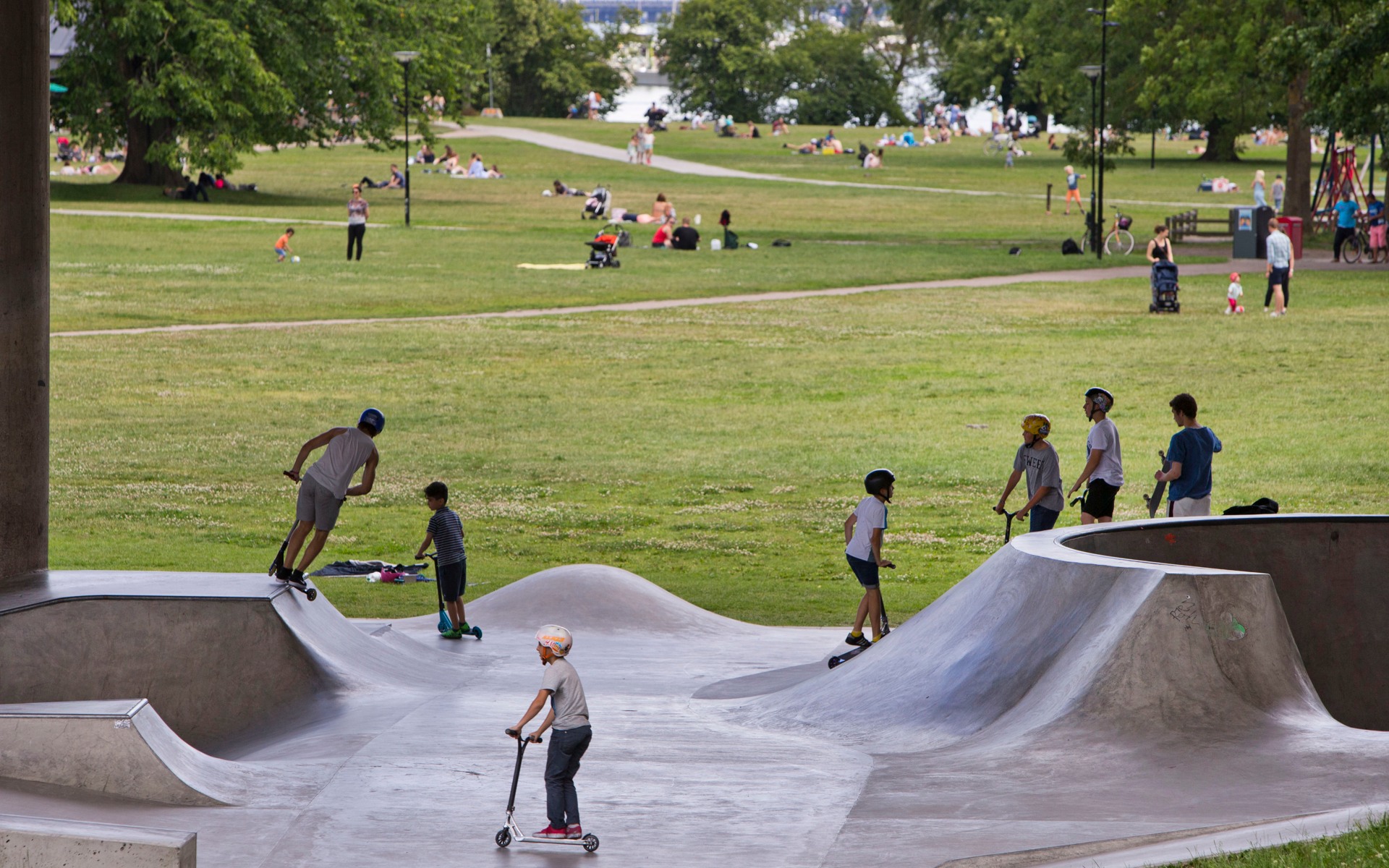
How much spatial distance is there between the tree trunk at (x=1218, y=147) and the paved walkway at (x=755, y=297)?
4112 centimetres

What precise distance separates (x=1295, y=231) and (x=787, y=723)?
3729 centimetres

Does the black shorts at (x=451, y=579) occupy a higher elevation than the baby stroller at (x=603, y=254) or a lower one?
lower

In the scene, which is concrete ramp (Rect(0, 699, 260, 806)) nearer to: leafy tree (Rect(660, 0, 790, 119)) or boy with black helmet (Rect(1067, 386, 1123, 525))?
boy with black helmet (Rect(1067, 386, 1123, 525))

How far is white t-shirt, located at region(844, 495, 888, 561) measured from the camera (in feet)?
41.2

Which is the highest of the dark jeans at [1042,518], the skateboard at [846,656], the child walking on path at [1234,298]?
the child walking on path at [1234,298]

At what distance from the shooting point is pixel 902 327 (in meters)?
33.1

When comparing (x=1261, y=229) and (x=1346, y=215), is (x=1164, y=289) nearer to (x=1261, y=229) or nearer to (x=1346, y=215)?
(x=1346, y=215)

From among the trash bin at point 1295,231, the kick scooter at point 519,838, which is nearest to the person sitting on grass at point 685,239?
the trash bin at point 1295,231

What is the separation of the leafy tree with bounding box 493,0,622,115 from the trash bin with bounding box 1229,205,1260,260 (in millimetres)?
71454

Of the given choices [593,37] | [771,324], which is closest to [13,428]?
[771,324]

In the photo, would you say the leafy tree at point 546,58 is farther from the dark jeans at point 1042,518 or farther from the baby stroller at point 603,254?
the dark jeans at point 1042,518

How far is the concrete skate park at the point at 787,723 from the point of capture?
766cm

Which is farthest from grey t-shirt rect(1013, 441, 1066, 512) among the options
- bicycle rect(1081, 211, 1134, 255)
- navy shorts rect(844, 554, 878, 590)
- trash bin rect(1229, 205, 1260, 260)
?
trash bin rect(1229, 205, 1260, 260)

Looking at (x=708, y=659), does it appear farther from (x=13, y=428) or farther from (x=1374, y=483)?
(x=1374, y=483)
